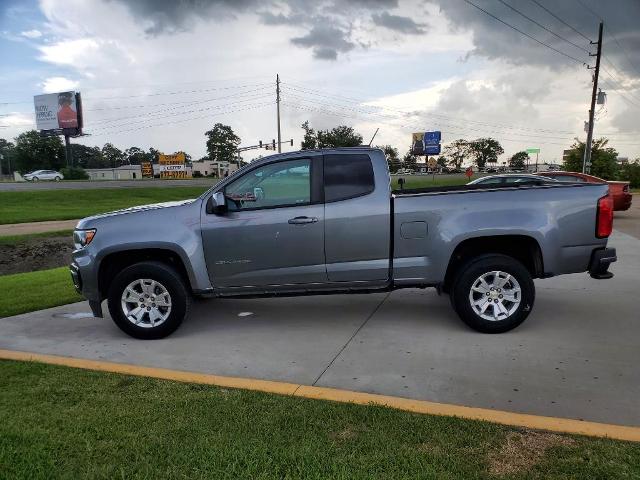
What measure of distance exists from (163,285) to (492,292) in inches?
130

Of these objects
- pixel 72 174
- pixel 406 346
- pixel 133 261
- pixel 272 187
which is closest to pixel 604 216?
pixel 406 346

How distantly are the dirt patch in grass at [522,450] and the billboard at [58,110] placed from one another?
82084 mm

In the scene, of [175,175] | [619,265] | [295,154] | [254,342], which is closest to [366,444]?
[254,342]

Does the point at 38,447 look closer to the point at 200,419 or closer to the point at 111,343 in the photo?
the point at 200,419

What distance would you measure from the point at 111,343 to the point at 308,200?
247 cm

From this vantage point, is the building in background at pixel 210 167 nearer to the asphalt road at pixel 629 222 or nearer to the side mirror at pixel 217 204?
the asphalt road at pixel 629 222

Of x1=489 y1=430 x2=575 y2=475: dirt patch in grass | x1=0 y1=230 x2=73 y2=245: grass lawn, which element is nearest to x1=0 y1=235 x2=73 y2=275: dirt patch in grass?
x1=0 y1=230 x2=73 y2=245: grass lawn

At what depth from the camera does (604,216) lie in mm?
5016

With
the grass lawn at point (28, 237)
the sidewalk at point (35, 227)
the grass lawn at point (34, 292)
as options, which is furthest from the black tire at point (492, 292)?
the sidewalk at point (35, 227)

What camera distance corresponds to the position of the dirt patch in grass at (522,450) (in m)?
2.79

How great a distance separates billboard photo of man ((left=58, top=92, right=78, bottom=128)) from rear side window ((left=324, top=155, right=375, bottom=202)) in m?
79.3

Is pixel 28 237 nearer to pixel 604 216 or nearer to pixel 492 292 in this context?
pixel 492 292

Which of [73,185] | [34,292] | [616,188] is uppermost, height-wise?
[616,188]

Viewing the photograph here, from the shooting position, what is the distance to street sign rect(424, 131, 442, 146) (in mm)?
74625
